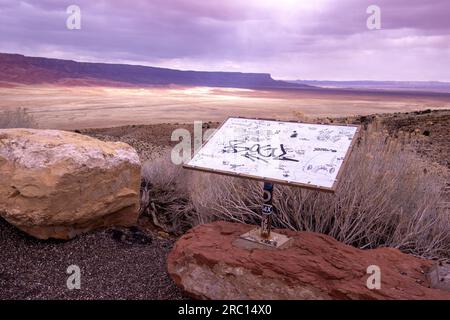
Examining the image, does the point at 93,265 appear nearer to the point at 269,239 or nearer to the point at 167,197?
the point at 269,239

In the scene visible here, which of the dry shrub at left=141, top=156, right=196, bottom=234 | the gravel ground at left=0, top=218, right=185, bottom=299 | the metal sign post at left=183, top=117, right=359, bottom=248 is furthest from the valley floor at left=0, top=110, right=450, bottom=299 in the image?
the metal sign post at left=183, top=117, right=359, bottom=248

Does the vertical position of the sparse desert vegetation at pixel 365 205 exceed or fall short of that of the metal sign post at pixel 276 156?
it falls short

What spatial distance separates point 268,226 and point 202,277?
764mm

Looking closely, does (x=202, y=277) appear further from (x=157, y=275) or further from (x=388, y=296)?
(x=388, y=296)

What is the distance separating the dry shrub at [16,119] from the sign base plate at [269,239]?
8631 mm

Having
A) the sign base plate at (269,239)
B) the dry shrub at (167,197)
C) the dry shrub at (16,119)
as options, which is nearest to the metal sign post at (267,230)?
the sign base plate at (269,239)

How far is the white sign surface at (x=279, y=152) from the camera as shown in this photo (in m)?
3.98

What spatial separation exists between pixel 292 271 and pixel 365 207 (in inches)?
70.5

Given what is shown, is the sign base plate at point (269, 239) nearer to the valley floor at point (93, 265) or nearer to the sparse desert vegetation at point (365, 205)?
the valley floor at point (93, 265)

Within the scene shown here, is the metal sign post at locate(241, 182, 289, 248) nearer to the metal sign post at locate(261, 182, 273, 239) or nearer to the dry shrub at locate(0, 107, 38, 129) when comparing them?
the metal sign post at locate(261, 182, 273, 239)

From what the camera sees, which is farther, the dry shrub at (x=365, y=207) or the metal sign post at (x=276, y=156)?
the dry shrub at (x=365, y=207)

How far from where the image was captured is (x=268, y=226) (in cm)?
432
